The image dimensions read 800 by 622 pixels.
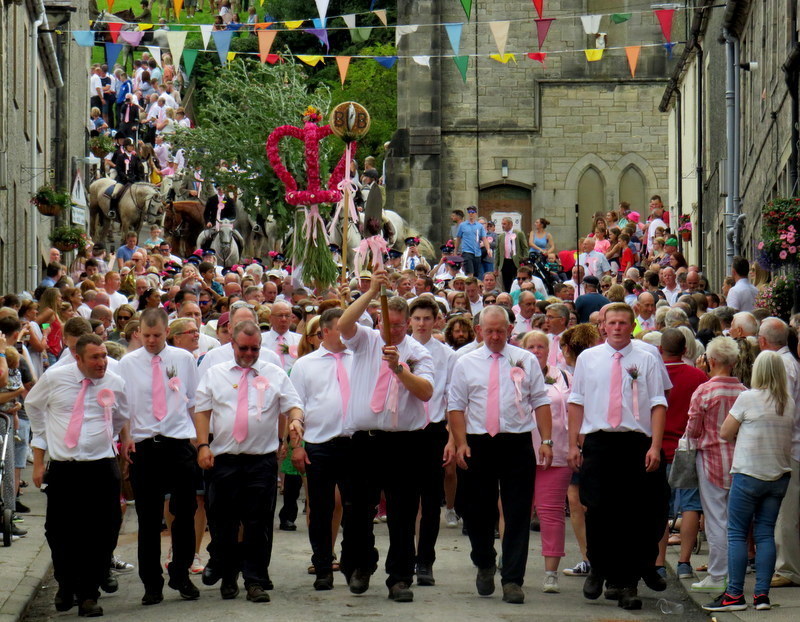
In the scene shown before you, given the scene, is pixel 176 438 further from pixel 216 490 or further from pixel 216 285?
pixel 216 285

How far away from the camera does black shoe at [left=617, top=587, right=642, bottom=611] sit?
10.5 metres

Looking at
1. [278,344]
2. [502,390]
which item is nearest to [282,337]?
[278,344]

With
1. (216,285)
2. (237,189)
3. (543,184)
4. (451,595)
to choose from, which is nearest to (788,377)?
(451,595)

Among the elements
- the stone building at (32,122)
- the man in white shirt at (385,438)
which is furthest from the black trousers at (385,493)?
the stone building at (32,122)

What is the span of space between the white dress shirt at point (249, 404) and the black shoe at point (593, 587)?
2253mm

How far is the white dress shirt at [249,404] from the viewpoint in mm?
10664

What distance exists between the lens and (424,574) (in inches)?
445

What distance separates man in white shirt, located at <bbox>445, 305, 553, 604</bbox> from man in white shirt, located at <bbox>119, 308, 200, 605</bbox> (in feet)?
5.94

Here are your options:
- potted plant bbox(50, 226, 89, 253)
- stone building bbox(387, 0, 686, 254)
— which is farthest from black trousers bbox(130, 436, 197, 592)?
stone building bbox(387, 0, 686, 254)

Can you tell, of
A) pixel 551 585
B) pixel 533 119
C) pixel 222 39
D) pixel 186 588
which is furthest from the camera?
pixel 533 119

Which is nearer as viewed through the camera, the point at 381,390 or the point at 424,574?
the point at 381,390

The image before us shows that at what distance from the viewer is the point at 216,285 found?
2462 centimetres

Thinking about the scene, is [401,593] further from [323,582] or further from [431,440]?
[431,440]

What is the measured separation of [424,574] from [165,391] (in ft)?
7.24
